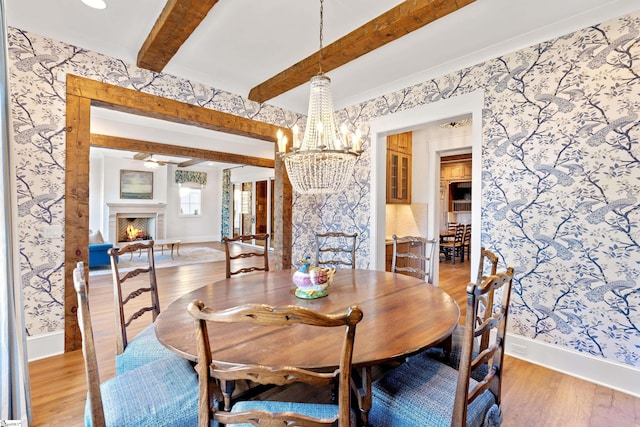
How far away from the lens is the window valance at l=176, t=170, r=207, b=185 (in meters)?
9.94

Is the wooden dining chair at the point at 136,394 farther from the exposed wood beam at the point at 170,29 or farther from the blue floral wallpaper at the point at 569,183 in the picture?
the blue floral wallpaper at the point at 569,183

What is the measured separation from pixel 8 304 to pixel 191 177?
9271 mm

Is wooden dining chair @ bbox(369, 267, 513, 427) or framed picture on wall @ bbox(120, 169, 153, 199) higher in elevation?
framed picture on wall @ bbox(120, 169, 153, 199)

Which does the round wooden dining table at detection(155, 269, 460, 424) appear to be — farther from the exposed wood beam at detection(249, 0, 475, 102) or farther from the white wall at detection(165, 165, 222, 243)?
the white wall at detection(165, 165, 222, 243)

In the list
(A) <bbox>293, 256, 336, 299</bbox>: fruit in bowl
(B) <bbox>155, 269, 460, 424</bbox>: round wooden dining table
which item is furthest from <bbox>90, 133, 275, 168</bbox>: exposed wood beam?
(A) <bbox>293, 256, 336, 299</bbox>: fruit in bowl

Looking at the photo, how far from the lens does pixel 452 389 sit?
123 centimetres

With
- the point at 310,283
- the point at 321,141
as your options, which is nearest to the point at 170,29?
the point at 321,141

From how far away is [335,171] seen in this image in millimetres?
2197

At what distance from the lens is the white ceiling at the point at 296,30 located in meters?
2.14

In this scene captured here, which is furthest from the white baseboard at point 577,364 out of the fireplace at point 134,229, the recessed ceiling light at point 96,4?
the fireplace at point 134,229

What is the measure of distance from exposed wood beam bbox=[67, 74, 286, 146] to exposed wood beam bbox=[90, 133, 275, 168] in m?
2.91

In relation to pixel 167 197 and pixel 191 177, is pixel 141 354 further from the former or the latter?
pixel 191 177

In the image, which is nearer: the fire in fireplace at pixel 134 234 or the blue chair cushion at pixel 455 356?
the blue chair cushion at pixel 455 356

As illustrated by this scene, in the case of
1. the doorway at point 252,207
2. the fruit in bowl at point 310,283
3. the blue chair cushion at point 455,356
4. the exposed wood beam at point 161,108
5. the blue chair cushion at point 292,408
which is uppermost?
the exposed wood beam at point 161,108
